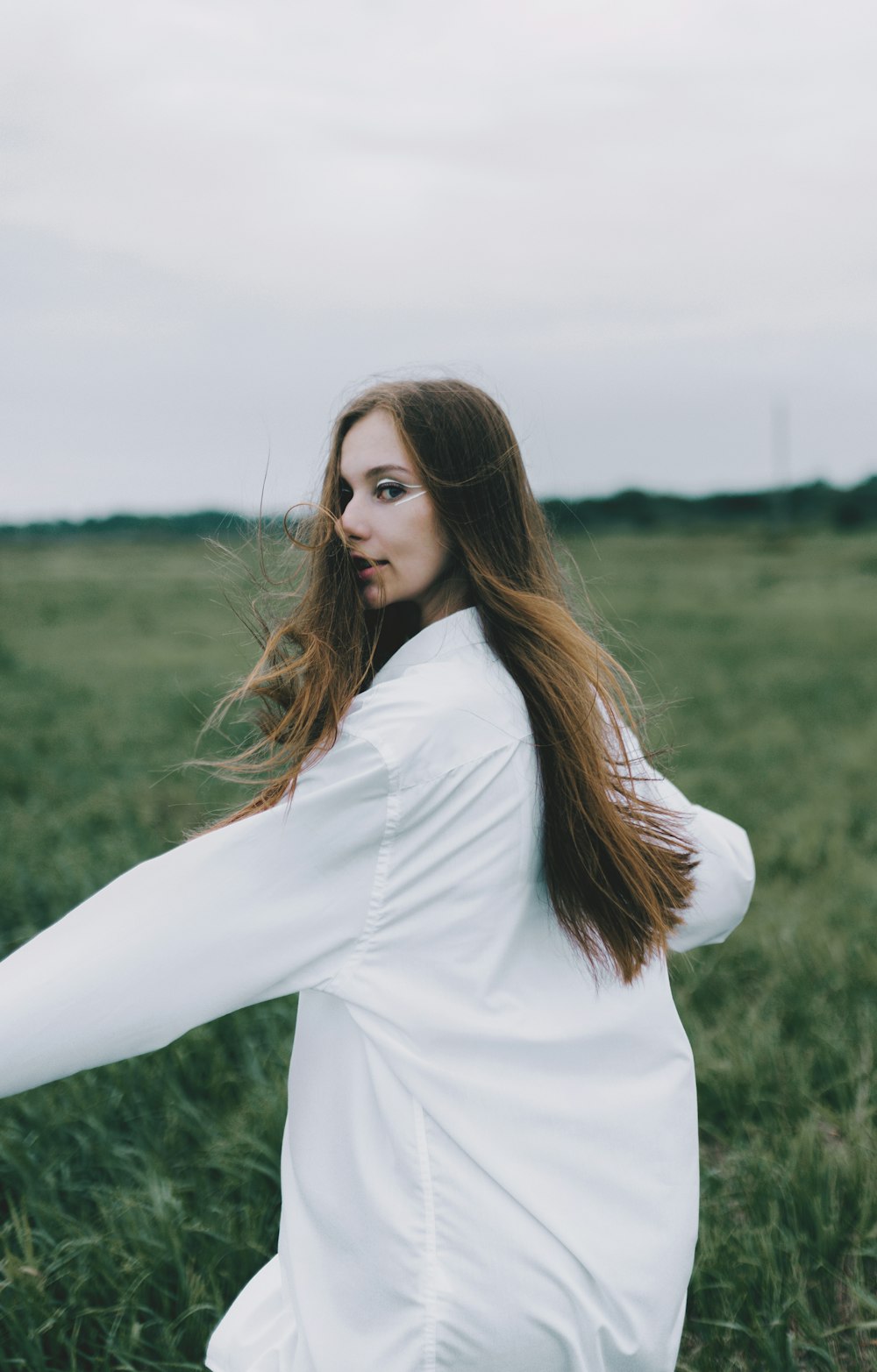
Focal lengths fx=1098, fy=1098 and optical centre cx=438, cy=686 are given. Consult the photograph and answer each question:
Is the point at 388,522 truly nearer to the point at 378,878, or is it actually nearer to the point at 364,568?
the point at 364,568

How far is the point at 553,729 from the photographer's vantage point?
131 centimetres

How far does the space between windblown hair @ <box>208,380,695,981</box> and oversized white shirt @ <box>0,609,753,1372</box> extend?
0.13 ft

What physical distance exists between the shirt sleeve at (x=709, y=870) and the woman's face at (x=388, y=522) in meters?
0.40

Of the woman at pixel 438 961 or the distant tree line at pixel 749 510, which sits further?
the distant tree line at pixel 749 510

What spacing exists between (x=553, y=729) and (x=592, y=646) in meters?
0.19

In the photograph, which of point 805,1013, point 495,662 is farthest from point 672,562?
point 495,662

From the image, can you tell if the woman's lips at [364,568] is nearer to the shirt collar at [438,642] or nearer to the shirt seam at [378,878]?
the shirt collar at [438,642]

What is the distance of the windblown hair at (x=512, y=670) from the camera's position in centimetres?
132

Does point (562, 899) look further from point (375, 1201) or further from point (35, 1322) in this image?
point (35, 1322)

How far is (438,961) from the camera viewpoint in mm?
1217

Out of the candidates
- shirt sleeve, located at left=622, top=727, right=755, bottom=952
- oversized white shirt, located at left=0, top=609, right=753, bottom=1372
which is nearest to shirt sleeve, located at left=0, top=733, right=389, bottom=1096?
oversized white shirt, located at left=0, top=609, right=753, bottom=1372

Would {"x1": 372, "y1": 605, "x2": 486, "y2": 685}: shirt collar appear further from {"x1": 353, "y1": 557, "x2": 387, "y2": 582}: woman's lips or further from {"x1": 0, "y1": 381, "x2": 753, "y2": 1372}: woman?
{"x1": 353, "y1": 557, "x2": 387, "y2": 582}: woman's lips

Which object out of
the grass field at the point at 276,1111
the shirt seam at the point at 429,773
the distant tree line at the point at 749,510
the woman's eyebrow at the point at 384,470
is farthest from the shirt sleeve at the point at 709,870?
the distant tree line at the point at 749,510

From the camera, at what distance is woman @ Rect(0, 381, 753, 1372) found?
1.14 meters
